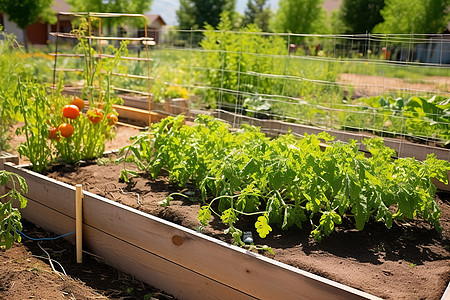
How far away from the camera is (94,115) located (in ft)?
13.7

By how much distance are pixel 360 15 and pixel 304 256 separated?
38.0 metres

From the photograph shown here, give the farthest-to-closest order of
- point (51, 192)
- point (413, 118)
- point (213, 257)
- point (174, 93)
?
point (174, 93) < point (413, 118) < point (51, 192) < point (213, 257)

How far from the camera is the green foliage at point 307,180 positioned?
268 cm

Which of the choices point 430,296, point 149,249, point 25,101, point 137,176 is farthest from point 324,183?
point 25,101

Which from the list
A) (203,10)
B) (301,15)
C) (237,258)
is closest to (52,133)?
(237,258)

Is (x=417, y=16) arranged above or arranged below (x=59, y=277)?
above

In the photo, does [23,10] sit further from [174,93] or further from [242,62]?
[242,62]

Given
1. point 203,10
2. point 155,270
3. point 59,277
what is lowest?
point 59,277

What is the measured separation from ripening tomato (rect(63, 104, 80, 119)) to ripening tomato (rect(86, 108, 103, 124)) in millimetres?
197

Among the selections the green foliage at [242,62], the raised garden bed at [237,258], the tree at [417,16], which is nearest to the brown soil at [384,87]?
the green foliage at [242,62]

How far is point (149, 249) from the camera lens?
2.93 m

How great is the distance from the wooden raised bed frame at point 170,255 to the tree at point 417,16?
27.1m

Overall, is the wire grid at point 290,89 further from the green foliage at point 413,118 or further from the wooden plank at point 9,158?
the wooden plank at point 9,158

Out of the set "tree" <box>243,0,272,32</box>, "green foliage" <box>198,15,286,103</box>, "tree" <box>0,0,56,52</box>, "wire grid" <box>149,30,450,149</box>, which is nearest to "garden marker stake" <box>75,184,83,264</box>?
"wire grid" <box>149,30,450,149</box>
